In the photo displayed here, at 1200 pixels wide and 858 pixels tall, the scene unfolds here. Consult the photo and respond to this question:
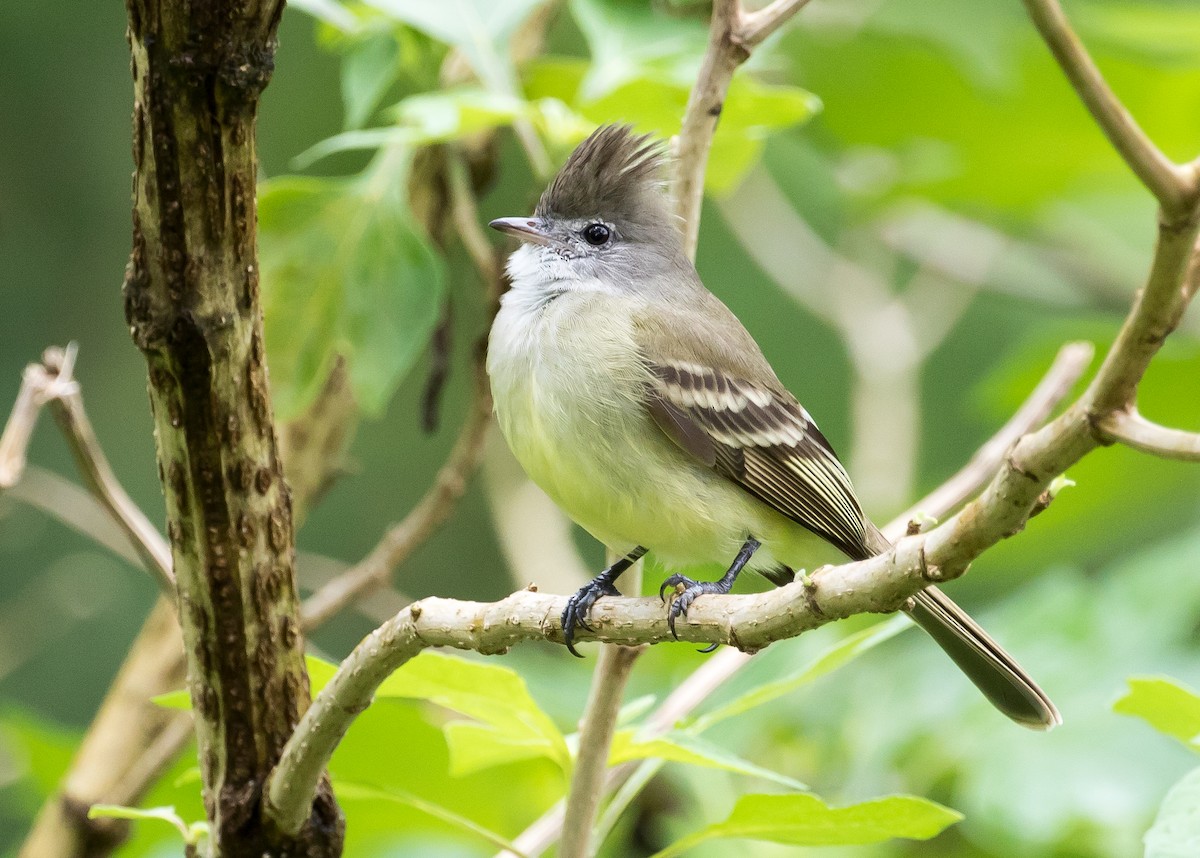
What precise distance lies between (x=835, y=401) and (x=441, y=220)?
276 centimetres

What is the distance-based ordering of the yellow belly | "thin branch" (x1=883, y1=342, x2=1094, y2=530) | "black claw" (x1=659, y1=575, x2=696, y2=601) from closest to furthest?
1. "black claw" (x1=659, y1=575, x2=696, y2=601)
2. the yellow belly
3. "thin branch" (x1=883, y1=342, x2=1094, y2=530)

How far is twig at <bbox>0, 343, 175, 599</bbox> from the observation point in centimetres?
246

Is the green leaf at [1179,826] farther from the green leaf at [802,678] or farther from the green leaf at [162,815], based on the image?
the green leaf at [162,815]

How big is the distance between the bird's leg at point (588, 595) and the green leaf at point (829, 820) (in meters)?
0.39

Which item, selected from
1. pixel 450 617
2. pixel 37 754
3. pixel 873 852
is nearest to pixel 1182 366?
pixel 873 852

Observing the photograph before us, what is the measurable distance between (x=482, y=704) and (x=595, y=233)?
5.43 ft

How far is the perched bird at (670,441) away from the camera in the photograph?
2771 mm

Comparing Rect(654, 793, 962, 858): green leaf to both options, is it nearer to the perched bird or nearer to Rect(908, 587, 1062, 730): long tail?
the perched bird

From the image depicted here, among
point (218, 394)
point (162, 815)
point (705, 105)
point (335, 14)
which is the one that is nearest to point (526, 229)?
point (335, 14)

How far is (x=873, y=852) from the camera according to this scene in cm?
324

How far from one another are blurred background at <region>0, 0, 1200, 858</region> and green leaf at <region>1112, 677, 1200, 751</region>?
94 centimetres

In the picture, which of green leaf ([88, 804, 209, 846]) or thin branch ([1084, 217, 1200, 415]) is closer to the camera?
thin branch ([1084, 217, 1200, 415])

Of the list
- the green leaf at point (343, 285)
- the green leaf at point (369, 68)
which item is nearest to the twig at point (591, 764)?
the green leaf at point (343, 285)

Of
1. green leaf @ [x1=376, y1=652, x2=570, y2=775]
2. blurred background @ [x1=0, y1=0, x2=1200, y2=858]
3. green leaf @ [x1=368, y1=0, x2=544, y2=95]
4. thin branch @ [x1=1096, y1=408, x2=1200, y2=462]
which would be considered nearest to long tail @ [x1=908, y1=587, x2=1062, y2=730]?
blurred background @ [x1=0, y1=0, x2=1200, y2=858]
